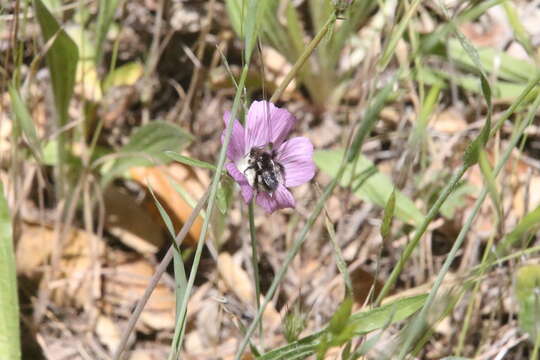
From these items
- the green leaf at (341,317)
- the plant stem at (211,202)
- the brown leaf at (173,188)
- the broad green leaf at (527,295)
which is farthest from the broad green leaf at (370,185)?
the green leaf at (341,317)

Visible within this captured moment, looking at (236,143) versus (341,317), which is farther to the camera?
(236,143)

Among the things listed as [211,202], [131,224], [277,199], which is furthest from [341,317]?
[131,224]

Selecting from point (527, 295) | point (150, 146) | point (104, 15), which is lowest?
point (527, 295)

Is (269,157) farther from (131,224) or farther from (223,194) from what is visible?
(131,224)

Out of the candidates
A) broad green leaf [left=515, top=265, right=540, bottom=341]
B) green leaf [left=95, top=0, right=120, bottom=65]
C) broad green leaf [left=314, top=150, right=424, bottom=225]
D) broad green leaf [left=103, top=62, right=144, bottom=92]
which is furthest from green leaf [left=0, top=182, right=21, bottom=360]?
broad green leaf [left=515, top=265, right=540, bottom=341]

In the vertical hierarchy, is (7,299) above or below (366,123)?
below

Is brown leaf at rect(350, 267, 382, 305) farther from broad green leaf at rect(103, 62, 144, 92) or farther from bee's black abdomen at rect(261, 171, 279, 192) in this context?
broad green leaf at rect(103, 62, 144, 92)
